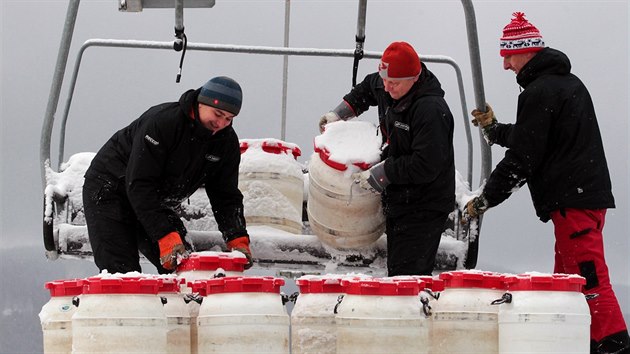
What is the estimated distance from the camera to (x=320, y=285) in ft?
16.1

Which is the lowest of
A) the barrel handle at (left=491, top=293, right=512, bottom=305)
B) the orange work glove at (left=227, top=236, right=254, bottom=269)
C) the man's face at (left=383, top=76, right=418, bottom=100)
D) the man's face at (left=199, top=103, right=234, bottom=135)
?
the barrel handle at (left=491, top=293, right=512, bottom=305)

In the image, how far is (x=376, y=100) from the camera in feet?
25.4

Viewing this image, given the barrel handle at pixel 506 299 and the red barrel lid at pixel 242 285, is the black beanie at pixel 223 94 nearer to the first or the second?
the red barrel lid at pixel 242 285

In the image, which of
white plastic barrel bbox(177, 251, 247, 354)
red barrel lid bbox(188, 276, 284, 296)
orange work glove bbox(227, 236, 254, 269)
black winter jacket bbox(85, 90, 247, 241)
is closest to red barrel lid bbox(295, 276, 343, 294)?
red barrel lid bbox(188, 276, 284, 296)

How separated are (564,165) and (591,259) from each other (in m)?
0.58

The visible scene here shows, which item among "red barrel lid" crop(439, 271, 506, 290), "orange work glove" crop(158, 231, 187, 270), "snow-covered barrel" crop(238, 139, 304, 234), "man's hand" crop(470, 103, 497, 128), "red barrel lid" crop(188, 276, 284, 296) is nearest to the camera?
"red barrel lid" crop(188, 276, 284, 296)

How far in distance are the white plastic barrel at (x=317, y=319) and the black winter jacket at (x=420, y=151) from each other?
6.03 feet

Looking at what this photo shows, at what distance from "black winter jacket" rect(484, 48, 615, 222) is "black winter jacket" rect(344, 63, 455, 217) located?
44cm

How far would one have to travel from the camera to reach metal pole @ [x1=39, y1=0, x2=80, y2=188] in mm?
7848

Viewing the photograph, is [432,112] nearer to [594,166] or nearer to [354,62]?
[594,166]

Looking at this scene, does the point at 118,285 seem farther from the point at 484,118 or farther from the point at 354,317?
the point at 484,118

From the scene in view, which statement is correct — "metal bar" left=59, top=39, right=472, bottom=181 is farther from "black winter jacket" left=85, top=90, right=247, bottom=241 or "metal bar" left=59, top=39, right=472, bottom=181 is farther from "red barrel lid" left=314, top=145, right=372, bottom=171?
"red barrel lid" left=314, top=145, right=372, bottom=171

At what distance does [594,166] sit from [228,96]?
86.4 inches

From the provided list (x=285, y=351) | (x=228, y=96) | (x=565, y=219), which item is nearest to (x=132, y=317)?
(x=285, y=351)
